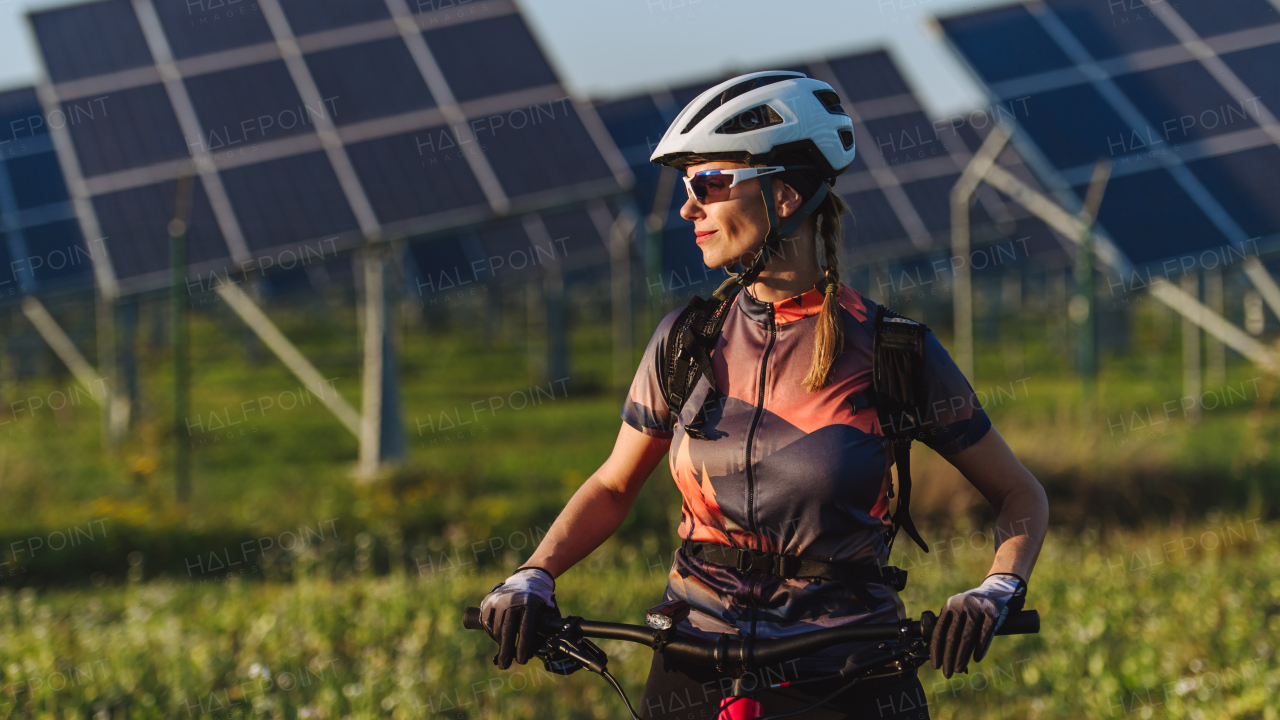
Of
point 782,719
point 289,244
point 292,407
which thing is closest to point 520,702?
point 782,719

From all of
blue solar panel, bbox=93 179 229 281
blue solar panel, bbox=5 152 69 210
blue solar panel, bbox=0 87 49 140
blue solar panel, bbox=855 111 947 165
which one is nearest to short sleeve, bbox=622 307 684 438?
blue solar panel, bbox=93 179 229 281

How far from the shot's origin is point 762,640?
6.56ft

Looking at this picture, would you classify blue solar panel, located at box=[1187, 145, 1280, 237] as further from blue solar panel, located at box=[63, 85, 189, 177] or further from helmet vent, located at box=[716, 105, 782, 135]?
helmet vent, located at box=[716, 105, 782, 135]

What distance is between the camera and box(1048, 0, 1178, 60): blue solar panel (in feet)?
40.9

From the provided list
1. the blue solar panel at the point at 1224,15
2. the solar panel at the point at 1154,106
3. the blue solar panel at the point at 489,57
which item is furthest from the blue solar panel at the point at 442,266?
the blue solar panel at the point at 1224,15

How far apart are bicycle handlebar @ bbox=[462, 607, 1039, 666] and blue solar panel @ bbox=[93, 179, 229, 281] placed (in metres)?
7.36

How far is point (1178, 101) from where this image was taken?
1174cm

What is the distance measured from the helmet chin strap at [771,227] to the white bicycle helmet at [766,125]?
7 cm

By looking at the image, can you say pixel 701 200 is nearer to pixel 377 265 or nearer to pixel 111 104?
pixel 377 265

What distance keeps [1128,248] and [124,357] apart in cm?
977

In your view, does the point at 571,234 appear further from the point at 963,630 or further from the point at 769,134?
the point at 963,630

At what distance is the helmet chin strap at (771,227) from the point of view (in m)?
2.18

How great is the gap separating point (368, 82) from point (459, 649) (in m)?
6.28

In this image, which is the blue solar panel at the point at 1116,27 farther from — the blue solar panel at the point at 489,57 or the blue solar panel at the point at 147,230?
the blue solar panel at the point at 147,230
